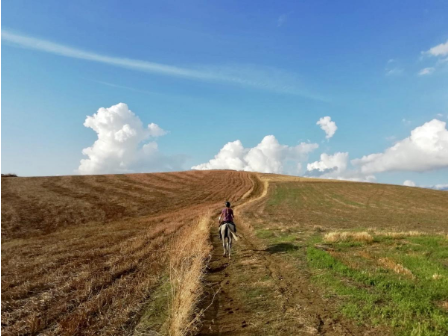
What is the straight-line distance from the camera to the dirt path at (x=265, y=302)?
7742 millimetres

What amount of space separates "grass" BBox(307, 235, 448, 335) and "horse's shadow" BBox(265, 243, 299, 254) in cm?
111

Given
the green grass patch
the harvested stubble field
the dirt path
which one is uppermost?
the harvested stubble field

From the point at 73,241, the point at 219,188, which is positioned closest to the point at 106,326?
the point at 73,241

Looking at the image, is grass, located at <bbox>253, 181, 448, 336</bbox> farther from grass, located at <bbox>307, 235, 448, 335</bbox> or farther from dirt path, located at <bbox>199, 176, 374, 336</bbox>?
dirt path, located at <bbox>199, 176, 374, 336</bbox>

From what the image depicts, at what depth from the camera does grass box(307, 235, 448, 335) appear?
25.7ft

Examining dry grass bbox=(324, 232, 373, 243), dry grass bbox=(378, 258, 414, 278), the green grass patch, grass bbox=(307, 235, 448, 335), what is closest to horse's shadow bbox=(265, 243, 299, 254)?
grass bbox=(307, 235, 448, 335)

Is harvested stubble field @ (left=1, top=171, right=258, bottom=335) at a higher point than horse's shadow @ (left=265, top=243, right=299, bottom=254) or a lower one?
higher

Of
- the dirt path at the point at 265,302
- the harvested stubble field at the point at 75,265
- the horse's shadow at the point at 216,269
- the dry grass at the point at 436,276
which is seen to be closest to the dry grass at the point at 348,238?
the dirt path at the point at 265,302

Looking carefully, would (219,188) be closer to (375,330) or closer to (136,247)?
(136,247)

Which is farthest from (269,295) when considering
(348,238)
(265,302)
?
(348,238)

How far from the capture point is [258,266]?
13.0 metres

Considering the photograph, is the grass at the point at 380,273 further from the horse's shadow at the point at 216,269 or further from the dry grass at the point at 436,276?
the horse's shadow at the point at 216,269

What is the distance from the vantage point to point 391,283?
33.4ft

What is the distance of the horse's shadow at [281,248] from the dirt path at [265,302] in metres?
1.49
